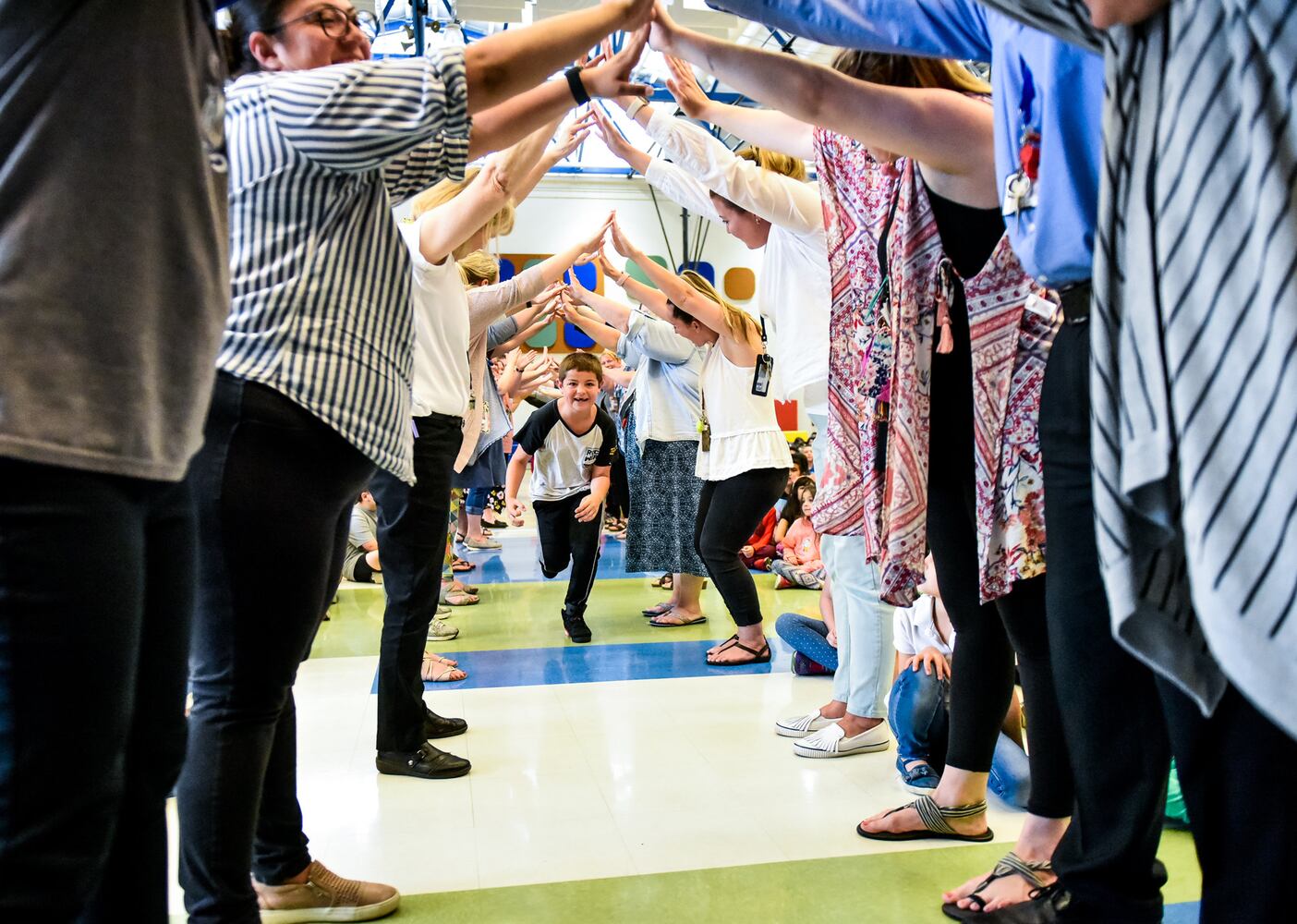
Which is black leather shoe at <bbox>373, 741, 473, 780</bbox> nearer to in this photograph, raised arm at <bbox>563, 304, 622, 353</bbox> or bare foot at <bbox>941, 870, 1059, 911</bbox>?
bare foot at <bbox>941, 870, 1059, 911</bbox>

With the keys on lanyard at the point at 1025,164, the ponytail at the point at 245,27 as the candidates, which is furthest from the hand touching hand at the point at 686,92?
the keys on lanyard at the point at 1025,164

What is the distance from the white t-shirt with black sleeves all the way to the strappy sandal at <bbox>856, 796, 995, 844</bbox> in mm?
3162

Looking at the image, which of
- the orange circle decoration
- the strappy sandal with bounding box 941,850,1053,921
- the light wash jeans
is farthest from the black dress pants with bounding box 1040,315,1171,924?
the orange circle decoration

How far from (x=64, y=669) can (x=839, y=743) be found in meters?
2.40

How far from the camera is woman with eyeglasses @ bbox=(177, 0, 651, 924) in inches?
53.1

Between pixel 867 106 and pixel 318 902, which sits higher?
pixel 867 106

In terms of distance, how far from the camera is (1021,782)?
2.54m

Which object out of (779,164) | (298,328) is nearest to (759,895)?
(298,328)

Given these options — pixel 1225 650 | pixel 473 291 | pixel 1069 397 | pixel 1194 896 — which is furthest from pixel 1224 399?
pixel 473 291

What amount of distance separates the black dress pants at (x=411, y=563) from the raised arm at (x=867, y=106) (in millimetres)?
1366

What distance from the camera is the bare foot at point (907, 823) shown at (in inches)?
90.3

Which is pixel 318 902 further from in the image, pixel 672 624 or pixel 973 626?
pixel 672 624

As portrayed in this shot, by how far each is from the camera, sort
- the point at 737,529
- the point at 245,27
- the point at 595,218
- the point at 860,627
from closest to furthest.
Result: the point at 245,27
the point at 860,627
the point at 737,529
the point at 595,218

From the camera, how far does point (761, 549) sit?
23.5 ft
